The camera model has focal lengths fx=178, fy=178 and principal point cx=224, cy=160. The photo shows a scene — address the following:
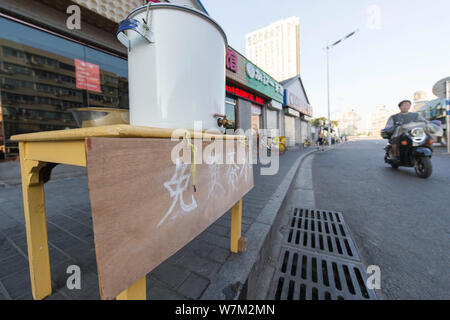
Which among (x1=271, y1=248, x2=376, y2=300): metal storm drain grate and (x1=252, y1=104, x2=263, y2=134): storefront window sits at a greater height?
(x1=252, y1=104, x2=263, y2=134): storefront window

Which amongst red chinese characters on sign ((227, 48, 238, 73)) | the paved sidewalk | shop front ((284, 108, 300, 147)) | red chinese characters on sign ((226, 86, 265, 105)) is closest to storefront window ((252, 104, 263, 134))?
red chinese characters on sign ((226, 86, 265, 105))

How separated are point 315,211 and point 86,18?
235 inches

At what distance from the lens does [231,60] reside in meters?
6.62

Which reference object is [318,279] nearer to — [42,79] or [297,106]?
[42,79]

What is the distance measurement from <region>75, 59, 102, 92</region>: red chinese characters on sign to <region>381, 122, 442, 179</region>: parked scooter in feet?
26.8

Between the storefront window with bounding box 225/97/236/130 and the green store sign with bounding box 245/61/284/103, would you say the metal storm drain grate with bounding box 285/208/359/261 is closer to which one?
the storefront window with bounding box 225/97/236/130

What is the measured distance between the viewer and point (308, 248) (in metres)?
1.86

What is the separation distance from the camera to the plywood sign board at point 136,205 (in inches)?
19.5

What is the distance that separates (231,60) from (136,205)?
23.6 feet

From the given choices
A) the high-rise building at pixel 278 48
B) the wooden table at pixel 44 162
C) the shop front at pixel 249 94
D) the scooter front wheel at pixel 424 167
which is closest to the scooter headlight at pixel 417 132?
the scooter front wheel at pixel 424 167

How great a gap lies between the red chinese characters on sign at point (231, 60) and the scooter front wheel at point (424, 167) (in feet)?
20.3

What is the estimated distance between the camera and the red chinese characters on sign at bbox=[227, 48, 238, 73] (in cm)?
645

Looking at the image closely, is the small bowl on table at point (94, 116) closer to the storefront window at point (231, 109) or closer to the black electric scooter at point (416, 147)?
the black electric scooter at point (416, 147)

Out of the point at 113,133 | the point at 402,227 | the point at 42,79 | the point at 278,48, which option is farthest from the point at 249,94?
the point at 278,48
